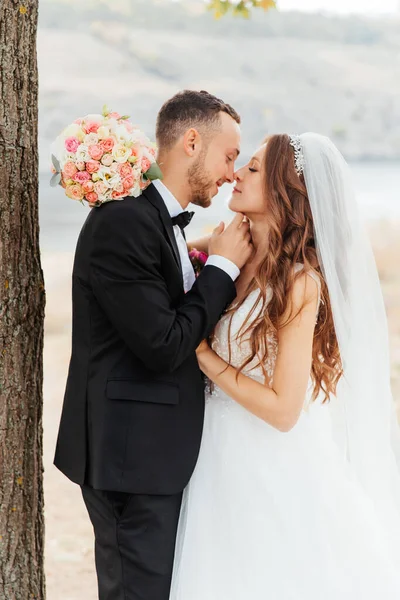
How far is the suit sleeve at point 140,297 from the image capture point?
2201 millimetres

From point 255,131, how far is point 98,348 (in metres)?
10.4

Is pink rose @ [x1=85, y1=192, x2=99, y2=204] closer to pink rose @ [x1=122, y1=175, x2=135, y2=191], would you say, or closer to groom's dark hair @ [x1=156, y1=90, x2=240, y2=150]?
pink rose @ [x1=122, y1=175, x2=135, y2=191]

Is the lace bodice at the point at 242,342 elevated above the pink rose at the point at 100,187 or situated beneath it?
situated beneath

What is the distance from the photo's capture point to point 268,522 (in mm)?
2609

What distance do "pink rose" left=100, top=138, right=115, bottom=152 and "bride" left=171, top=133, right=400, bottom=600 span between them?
2.06 feet

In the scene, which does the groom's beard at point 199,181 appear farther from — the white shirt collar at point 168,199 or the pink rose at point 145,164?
the pink rose at point 145,164

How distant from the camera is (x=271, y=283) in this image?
2.62 metres

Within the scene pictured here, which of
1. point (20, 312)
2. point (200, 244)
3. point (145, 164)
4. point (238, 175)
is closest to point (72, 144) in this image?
point (145, 164)

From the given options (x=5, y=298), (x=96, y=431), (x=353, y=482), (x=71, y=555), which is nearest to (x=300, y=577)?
(x=353, y=482)

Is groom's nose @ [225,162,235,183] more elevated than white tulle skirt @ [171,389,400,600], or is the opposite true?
groom's nose @ [225,162,235,183]

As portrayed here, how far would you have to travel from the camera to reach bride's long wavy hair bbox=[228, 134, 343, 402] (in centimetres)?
260

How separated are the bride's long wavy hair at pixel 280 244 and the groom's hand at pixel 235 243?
0.33 feet

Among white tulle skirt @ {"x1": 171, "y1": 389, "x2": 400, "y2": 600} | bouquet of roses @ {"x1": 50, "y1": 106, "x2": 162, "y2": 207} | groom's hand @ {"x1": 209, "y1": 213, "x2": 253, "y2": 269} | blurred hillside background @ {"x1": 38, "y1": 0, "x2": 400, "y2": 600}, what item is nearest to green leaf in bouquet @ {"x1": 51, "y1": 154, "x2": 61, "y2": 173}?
bouquet of roses @ {"x1": 50, "y1": 106, "x2": 162, "y2": 207}

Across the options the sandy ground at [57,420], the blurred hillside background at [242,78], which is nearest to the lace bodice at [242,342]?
the sandy ground at [57,420]
